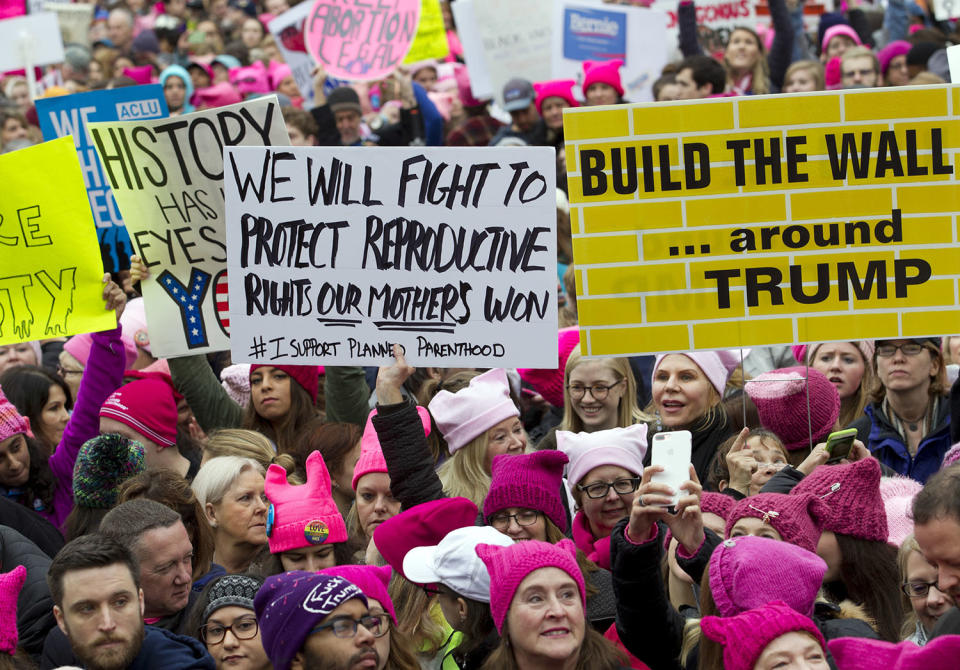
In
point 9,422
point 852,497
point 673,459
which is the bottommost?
point 852,497

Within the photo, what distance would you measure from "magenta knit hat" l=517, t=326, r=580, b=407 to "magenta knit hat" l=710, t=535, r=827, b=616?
283 centimetres

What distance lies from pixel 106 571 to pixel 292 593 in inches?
24.7

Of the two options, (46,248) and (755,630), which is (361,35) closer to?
(46,248)

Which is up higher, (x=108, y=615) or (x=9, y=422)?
(x=9, y=422)

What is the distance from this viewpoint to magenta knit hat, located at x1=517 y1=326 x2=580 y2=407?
7113 mm

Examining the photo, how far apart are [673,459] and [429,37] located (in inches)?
387

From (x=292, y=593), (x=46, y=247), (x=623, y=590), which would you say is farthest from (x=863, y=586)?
(x=46, y=247)

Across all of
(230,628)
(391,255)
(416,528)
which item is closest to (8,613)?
(230,628)

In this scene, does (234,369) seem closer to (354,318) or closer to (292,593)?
(354,318)

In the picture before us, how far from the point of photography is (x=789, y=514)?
4.63m

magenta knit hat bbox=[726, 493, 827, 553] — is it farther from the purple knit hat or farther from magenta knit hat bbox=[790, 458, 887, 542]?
the purple knit hat

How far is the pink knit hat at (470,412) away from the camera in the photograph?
6.09m

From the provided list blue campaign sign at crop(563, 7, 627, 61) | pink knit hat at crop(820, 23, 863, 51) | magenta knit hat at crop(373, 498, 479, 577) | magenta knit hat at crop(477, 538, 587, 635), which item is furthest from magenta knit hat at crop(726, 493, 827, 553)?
pink knit hat at crop(820, 23, 863, 51)

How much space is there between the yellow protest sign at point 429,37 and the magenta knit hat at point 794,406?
8.36 metres
